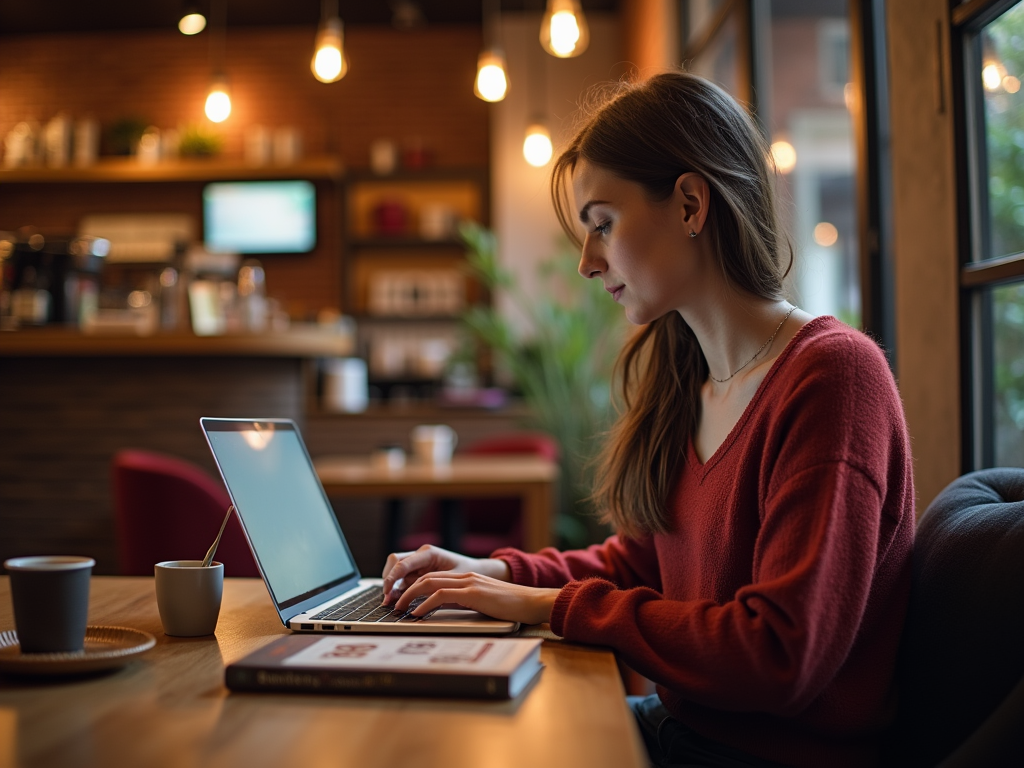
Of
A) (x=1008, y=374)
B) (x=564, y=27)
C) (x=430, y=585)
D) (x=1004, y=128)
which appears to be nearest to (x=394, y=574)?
(x=430, y=585)

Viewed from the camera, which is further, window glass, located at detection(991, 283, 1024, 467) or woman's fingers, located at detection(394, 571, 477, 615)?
window glass, located at detection(991, 283, 1024, 467)

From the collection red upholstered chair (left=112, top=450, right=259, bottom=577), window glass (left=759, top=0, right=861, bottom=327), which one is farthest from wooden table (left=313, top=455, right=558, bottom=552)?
window glass (left=759, top=0, right=861, bottom=327)

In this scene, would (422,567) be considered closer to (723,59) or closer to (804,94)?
(723,59)

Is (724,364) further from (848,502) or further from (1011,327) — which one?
(1011,327)

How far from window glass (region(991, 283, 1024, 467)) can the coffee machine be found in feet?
10.9

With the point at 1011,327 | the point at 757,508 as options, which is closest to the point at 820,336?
the point at 757,508

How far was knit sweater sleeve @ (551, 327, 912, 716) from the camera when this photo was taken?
960 millimetres

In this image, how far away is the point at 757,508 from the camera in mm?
1175

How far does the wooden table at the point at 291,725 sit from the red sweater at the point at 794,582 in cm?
8

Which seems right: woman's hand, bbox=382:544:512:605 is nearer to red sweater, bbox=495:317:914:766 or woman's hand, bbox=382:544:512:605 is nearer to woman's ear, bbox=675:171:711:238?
red sweater, bbox=495:317:914:766

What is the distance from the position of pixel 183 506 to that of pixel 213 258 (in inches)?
70.1

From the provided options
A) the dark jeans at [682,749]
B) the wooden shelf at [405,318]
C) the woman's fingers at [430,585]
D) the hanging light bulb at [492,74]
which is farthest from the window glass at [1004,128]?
the wooden shelf at [405,318]

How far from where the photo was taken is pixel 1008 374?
177 centimetres

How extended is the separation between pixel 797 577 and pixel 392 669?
0.41m
